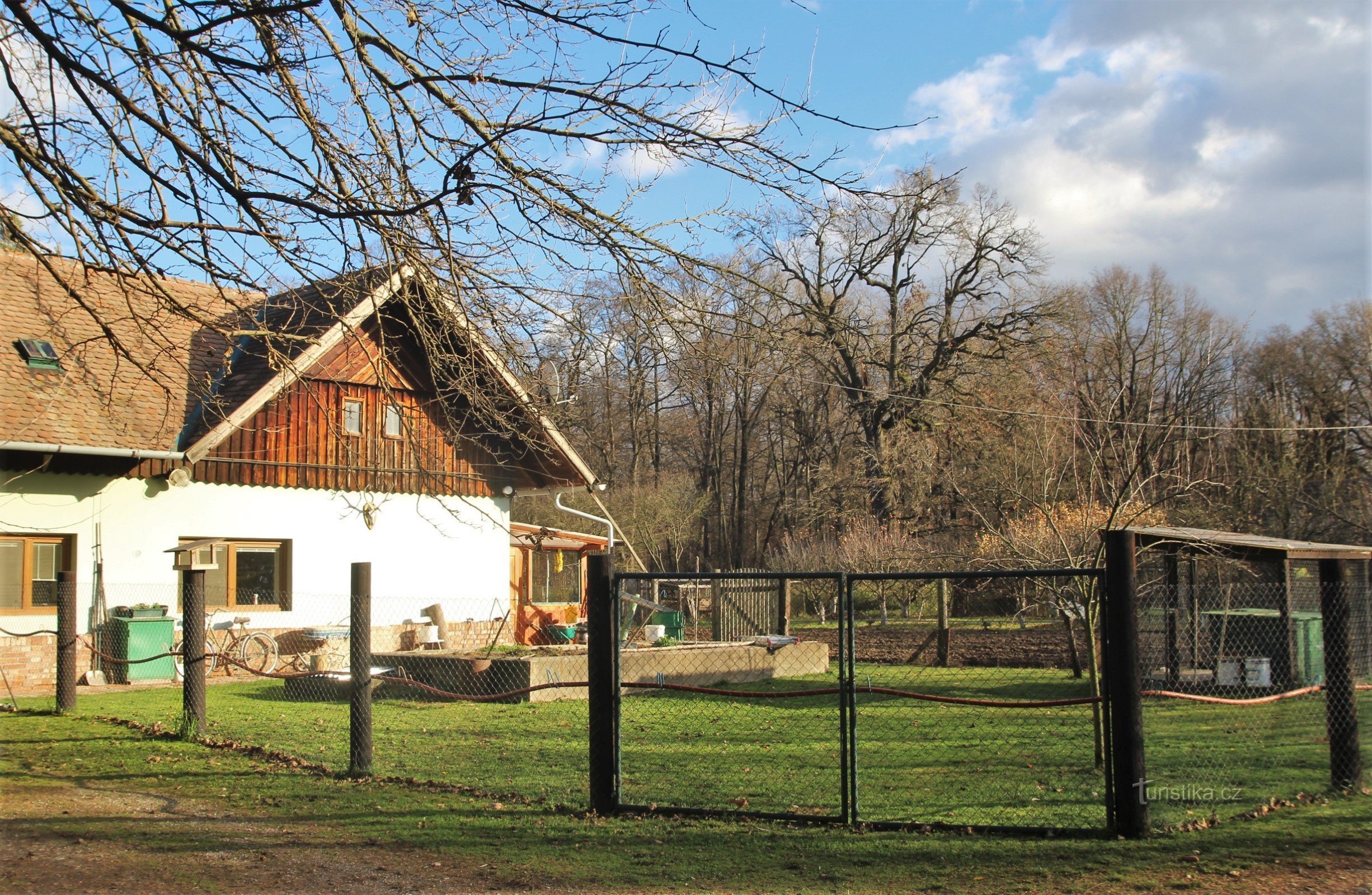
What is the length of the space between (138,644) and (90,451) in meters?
3.06

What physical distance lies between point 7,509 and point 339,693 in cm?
578

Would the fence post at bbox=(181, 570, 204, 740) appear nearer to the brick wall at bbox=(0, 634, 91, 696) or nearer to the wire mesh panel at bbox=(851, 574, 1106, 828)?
the wire mesh panel at bbox=(851, 574, 1106, 828)

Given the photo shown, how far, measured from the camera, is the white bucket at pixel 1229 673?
12.8 meters

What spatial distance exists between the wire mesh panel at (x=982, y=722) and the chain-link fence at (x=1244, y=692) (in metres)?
0.66

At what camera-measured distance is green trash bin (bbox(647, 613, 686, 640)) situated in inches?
859

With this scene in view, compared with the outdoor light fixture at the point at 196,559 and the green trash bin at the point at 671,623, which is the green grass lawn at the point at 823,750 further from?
the green trash bin at the point at 671,623

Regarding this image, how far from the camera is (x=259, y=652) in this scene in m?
17.9

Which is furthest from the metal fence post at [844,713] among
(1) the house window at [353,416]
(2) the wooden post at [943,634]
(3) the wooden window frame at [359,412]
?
(1) the house window at [353,416]

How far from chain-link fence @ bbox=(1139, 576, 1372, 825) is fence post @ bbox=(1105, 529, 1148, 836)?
0.46ft

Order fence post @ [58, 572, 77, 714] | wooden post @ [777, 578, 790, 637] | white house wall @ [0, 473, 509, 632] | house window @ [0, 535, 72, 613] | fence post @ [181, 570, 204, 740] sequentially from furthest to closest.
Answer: wooden post @ [777, 578, 790, 637] → white house wall @ [0, 473, 509, 632] → house window @ [0, 535, 72, 613] → fence post @ [58, 572, 77, 714] → fence post @ [181, 570, 204, 740]

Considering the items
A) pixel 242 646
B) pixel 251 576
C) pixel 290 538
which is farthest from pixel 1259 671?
pixel 251 576

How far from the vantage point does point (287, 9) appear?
5004 mm

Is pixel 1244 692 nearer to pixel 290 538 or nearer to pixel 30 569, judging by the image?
pixel 290 538

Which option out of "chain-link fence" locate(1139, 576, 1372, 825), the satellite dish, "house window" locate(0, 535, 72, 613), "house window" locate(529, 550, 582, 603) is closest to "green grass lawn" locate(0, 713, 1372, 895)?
"chain-link fence" locate(1139, 576, 1372, 825)
